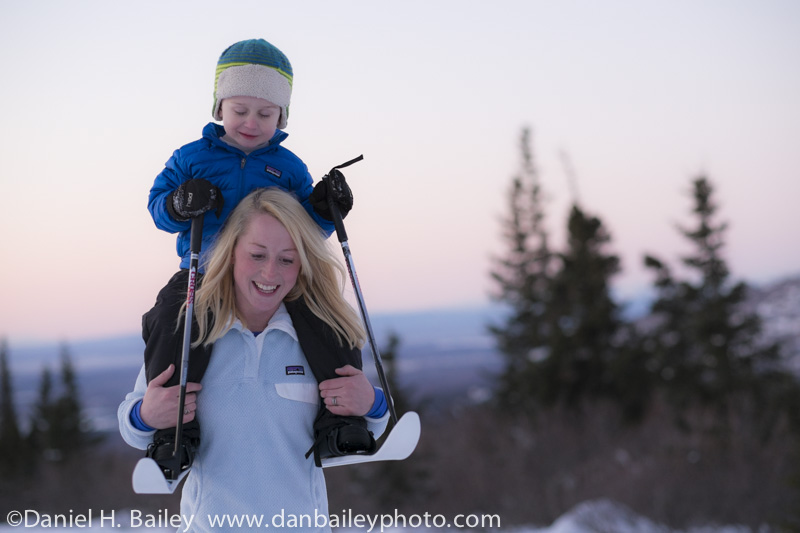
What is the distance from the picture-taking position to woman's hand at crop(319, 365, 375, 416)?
296 cm

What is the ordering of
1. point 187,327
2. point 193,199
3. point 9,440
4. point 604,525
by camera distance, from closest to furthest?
point 187,327 < point 193,199 < point 604,525 < point 9,440

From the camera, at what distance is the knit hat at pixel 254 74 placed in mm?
3217

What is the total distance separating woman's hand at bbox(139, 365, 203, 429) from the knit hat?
1.12 metres

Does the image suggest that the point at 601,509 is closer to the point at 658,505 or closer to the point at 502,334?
the point at 658,505

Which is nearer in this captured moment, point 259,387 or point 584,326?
point 259,387

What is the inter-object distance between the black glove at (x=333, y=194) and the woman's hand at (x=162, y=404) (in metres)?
0.84

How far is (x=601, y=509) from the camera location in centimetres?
3500

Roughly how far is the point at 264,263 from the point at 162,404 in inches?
23.9

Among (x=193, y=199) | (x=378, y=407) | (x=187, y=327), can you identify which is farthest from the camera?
(x=378, y=407)

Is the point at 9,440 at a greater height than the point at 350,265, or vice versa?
the point at 350,265

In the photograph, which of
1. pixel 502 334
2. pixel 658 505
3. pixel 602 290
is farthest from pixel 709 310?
pixel 502 334

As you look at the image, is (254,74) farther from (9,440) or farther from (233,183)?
(9,440)

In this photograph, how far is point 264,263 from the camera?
2.98 metres

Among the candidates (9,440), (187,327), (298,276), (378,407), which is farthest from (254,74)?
(9,440)
